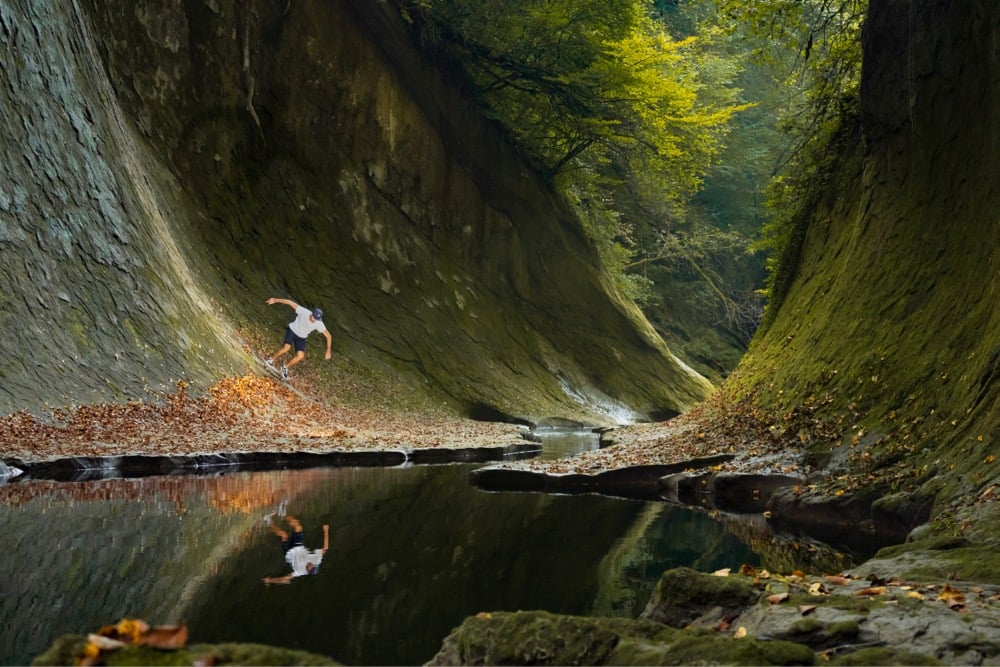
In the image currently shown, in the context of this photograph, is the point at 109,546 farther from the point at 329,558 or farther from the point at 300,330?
the point at 300,330

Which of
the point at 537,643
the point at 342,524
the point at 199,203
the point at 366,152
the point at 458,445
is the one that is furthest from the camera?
the point at 366,152

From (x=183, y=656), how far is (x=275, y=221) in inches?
943

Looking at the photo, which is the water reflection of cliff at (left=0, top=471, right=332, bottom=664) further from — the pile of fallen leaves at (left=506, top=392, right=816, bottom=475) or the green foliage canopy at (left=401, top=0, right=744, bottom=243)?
the green foliage canopy at (left=401, top=0, right=744, bottom=243)

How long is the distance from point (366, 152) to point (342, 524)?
20880 mm

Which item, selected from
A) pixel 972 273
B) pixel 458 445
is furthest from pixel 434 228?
pixel 972 273

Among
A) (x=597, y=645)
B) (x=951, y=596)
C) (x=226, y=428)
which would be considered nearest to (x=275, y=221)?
(x=226, y=428)

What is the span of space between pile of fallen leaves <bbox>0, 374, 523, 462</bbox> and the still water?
2047 mm

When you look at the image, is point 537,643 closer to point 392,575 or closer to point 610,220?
point 392,575

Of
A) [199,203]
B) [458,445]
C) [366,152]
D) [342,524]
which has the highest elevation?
[366,152]

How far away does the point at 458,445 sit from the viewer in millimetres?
17766

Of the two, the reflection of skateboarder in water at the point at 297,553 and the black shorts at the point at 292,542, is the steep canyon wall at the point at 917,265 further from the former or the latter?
the black shorts at the point at 292,542

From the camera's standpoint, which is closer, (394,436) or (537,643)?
(537,643)

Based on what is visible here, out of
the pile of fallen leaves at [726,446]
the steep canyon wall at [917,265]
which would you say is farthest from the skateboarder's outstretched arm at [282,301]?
the steep canyon wall at [917,265]

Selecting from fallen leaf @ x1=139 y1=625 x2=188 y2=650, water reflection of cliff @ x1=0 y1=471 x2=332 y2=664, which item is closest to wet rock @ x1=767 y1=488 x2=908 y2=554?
water reflection of cliff @ x1=0 y1=471 x2=332 y2=664
